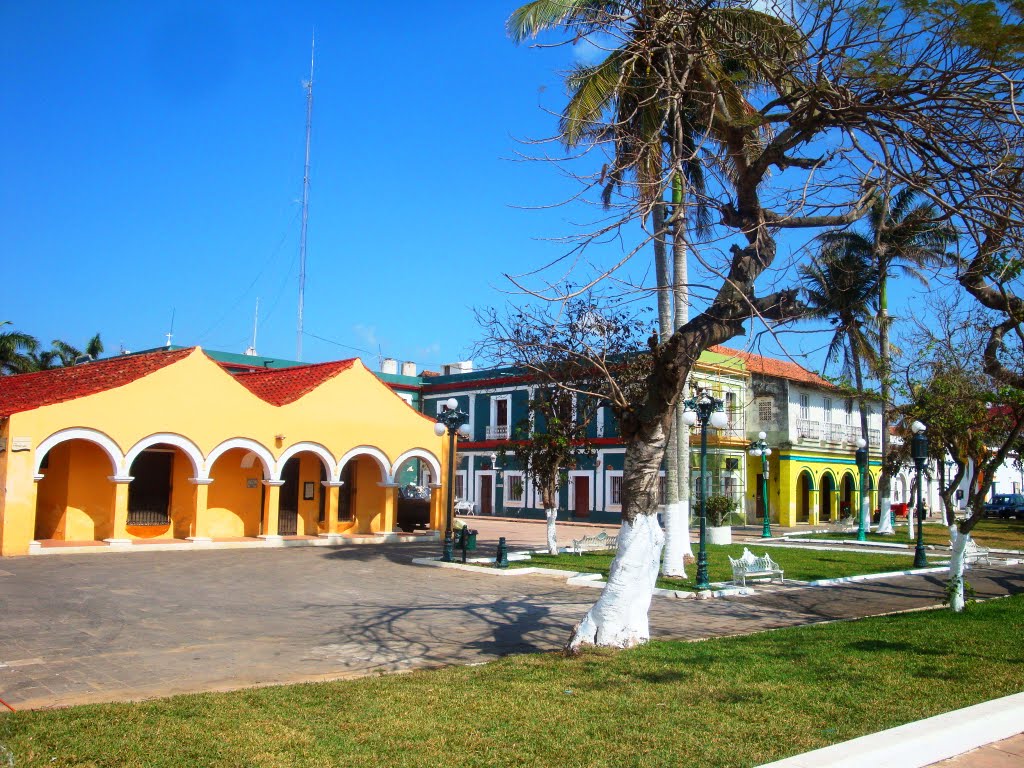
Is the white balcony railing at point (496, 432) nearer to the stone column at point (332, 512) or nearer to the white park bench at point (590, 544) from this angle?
the stone column at point (332, 512)

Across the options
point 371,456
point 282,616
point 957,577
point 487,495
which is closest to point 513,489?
point 487,495

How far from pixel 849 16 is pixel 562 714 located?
6.05 metres

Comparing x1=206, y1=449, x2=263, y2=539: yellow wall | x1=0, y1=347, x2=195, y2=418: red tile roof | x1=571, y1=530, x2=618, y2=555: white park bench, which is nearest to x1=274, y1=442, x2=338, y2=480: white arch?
x1=206, y1=449, x2=263, y2=539: yellow wall

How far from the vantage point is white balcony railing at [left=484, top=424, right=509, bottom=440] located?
137 ft

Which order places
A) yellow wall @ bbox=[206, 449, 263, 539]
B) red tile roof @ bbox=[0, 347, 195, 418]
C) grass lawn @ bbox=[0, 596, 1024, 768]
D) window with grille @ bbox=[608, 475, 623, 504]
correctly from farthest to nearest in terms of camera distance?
window with grille @ bbox=[608, 475, 623, 504]
yellow wall @ bbox=[206, 449, 263, 539]
red tile roof @ bbox=[0, 347, 195, 418]
grass lawn @ bbox=[0, 596, 1024, 768]

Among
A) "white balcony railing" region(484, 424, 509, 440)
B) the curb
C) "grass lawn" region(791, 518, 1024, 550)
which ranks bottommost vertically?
"grass lawn" region(791, 518, 1024, 550)

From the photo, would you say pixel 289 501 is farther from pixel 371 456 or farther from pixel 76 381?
pixel 76 381

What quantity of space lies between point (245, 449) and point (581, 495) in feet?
64.4

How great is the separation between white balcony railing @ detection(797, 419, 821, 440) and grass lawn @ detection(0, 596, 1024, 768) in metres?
32.9

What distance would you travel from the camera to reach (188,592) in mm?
13977

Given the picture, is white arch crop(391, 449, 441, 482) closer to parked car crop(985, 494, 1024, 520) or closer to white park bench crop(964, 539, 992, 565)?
white park bench crop(964, 539, 992, 565)

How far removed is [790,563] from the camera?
2016cm

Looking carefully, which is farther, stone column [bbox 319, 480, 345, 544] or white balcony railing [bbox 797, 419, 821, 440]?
white balcony railing [bbox 797, 419, 821, 440]

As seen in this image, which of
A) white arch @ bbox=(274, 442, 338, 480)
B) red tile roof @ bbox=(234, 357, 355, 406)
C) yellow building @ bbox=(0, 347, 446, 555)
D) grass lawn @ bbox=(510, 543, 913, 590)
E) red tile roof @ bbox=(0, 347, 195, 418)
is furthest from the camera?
red tile roof @ bbox=(234, 357, 355, 406)
